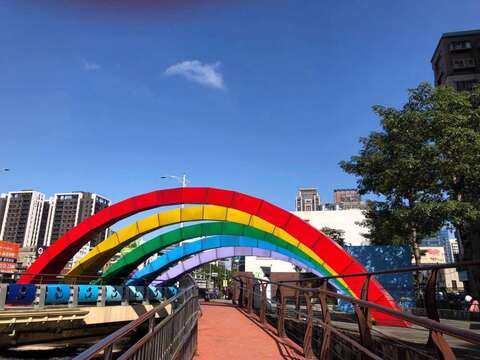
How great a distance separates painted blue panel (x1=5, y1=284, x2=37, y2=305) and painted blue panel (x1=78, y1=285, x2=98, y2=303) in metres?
2.06

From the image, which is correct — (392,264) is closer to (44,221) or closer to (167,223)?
(167,223)

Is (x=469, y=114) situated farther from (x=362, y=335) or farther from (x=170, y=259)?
(x=170, y=259)

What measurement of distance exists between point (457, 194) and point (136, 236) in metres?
17.4

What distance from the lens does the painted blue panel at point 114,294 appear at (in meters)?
18.8

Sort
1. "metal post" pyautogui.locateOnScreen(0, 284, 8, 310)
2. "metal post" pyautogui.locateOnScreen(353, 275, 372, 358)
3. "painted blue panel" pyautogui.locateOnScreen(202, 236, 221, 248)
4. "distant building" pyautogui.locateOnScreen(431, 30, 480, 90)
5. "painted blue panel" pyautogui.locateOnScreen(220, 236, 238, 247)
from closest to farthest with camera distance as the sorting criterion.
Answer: "metal post" pyautogui.locateOnScreen(353, 275, 372, 358) → "metal post" pyautogui.locateOnScreen(0, 284, 8, 310) → "painted blue panel" pyautogui.locateOnScreen(220, 236, 238, 247) → "painted blue panel" pyautogui.locateOnScreen(202, 236, 221, 248) → "distant building" pyautogui.locateOnScreen(431, 30, 480, 90)

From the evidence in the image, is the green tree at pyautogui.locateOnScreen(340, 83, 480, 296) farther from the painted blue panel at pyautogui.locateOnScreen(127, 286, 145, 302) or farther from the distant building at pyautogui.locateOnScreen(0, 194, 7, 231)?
the distant building at pyautogui.locateOnScreen(0, 194, 7, 231)

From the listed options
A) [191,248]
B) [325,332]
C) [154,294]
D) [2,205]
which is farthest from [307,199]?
[325,332]

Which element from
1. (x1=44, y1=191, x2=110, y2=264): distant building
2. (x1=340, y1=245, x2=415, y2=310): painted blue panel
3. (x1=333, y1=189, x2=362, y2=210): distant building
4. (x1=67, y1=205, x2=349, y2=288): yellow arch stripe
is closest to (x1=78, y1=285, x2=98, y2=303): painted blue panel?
(x1=67, y1=205, x2=349, y2=288): yellow arch stripe

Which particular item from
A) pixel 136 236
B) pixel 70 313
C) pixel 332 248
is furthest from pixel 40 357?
pixel 332 248

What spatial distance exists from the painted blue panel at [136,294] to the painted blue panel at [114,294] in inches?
28.1

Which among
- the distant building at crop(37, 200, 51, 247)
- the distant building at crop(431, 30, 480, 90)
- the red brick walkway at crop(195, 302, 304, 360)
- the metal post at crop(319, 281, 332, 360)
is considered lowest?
the red brick walkway at crop(195, 302, 304, 360)

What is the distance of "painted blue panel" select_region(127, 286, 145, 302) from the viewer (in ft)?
70.1

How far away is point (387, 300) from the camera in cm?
1362

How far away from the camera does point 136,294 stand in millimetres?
22234
